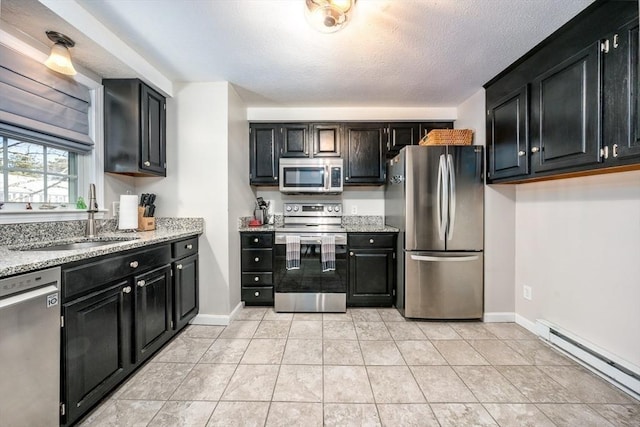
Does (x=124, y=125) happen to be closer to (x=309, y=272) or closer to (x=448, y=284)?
(x=309, y=272)

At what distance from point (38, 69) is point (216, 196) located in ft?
4.68

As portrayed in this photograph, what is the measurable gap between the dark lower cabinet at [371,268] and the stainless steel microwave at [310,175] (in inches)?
26.8

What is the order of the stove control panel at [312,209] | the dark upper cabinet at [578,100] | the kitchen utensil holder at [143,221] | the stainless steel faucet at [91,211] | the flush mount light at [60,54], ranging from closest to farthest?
the dark upper cabinet at [578,100] → the flush mount light at [60,54] → the stainless steel faucet at [91,211] → the kitchen utensil holder at [143,221] → the stove control panel at [312,209]

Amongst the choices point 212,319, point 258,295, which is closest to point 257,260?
point 258,295

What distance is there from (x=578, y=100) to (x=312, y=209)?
8.35ft

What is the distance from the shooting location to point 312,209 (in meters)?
3.33

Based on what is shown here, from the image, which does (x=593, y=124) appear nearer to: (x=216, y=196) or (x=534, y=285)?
(x=534, y=285)

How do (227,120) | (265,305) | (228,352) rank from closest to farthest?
(228,352) < (227,120) < (265,305)

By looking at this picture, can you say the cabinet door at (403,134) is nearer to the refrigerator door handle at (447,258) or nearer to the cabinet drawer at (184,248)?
the refrigerator door handle at (447,258)

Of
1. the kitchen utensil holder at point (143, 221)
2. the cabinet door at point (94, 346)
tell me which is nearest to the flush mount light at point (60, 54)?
the kitchen utensil holder at point (143, 221)

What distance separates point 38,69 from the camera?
1.70 m

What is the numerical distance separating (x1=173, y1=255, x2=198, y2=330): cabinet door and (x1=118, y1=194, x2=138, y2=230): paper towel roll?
0.51 meters

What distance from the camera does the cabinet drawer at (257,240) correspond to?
2.82 m

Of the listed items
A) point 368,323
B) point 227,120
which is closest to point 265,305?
point 368,323
